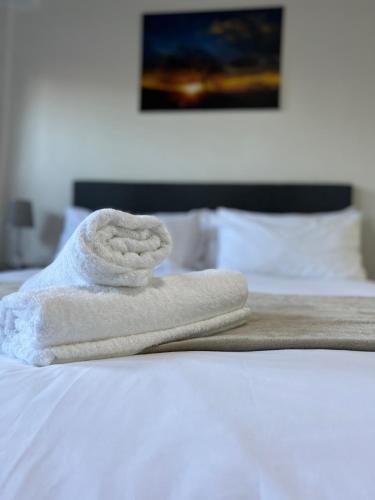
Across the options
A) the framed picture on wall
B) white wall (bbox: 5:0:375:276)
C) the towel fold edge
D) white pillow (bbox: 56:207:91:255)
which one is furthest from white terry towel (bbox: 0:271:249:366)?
the framed picture on wall

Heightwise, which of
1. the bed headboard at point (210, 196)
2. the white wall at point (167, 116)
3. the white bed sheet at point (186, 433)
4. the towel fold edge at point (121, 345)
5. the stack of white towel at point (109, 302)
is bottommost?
the white bed sheet at point (186, 433)

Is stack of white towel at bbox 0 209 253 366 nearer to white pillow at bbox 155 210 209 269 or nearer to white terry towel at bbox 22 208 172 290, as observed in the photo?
white terry towel at bbox 22 208 172 290

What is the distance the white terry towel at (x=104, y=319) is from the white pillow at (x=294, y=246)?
1.52 meters

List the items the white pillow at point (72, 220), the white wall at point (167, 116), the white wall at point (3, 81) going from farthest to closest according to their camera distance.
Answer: the white wall at point (3, 81) → the white wall at point (167, 116) → the white pillow at point (72, 220)

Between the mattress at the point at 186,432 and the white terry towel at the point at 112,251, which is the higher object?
the white terry towel at the point at 112,251

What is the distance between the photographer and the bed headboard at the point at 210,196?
3.00 metres

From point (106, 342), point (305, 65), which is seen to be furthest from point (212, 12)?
point (106, 342)

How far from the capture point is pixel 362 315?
129 cm

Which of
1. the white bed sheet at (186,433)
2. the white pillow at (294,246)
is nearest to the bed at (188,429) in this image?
the white bed sheet at (186,433)

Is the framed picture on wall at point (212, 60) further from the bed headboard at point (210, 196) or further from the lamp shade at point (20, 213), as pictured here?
the lamp shade at point (20, 213)

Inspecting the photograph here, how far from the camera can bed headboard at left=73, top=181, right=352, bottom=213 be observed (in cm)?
300

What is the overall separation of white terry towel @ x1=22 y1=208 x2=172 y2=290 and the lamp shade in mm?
2266

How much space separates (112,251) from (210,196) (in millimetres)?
2181

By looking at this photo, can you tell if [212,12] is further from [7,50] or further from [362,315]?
[362,315]
